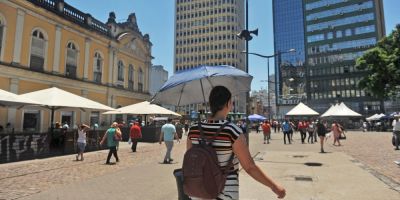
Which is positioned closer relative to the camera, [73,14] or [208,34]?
[73,14]

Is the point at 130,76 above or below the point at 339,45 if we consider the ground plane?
below

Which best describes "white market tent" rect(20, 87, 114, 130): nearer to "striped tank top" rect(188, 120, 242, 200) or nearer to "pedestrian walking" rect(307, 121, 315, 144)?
"striped tank top" rect(188, 120, 242, 200)

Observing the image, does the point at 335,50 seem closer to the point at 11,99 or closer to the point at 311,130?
the point at 311,130

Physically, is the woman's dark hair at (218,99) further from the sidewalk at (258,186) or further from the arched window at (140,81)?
the arched window at (140,81)

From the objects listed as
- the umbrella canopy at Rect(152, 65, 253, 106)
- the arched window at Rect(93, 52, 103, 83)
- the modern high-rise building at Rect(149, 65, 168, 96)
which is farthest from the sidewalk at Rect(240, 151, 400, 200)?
the modern high-rise building at Rect(149, 65, 168, 96)

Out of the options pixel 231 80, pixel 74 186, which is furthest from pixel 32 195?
pixel 231 80

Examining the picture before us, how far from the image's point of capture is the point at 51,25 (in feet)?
82.2

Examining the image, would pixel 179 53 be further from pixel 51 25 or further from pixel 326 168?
pixel 326 168

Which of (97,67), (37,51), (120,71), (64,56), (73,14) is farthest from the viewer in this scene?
(120,71)

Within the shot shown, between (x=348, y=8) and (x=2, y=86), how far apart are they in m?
86.1

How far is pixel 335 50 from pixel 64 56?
7834 cm

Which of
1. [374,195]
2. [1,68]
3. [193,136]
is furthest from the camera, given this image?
[1,68]

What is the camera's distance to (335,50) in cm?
8688

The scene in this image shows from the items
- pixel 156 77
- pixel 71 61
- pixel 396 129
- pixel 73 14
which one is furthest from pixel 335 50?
pixel 396 129
